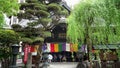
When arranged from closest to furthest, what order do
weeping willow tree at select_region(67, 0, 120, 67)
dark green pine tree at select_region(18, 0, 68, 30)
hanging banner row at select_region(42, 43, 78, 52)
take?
weeping willow tree at select_region(67, 0, 120, 67), dark green pine tree at select_region(18, 0, 68, 30), hanging banner row at select_region(42, 43, 78, 52)

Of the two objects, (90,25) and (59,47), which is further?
(59,47)

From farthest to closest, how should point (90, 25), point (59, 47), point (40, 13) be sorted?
point (59, 47) < point (40, 13) < point (90, 25)

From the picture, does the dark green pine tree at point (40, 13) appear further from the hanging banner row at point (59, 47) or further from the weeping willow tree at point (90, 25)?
the hanging banner row at point (59, 47)

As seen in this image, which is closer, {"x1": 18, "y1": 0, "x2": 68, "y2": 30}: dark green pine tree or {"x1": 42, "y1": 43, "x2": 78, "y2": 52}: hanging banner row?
{"x1": 18, "y1": 0, "x2": 68, "y2": 30}: dark green pine tree

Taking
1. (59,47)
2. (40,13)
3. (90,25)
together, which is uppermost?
(40,13)

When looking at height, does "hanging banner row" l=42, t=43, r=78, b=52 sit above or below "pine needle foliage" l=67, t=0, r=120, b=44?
below

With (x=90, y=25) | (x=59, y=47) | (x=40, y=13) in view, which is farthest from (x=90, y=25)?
(x=59, y=47)

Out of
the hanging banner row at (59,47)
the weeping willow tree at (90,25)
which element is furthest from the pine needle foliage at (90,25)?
the hanging banner row at (59,47)

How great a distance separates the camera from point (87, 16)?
47.1 ft

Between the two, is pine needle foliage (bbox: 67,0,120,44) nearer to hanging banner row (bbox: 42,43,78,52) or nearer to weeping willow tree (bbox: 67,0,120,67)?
weeping willow tree (bbox: 67,0,120,67)

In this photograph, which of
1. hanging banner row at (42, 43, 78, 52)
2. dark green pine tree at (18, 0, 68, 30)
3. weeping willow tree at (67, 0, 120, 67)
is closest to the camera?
weeping willow tree at (67, 0, 120, 67)

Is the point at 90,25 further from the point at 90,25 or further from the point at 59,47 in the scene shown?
the point at 59,47

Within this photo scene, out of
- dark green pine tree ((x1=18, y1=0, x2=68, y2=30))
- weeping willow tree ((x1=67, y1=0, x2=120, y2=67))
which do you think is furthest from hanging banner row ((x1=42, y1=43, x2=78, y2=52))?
weeping willow tree ((x1=67, y1=0, x2=120, y2=67))

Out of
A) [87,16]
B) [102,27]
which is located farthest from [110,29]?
[87,16]
